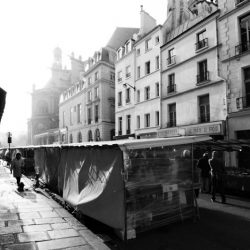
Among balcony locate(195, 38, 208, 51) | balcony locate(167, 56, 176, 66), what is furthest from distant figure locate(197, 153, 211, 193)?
balcony locate(167, 56, 176, 66)

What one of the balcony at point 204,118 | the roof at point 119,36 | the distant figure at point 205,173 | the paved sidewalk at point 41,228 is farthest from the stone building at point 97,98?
the paved sidewalk at point 41,228

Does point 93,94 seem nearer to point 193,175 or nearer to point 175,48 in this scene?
point 175,48

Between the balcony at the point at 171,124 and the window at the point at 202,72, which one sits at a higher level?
the window at the point at 202,72

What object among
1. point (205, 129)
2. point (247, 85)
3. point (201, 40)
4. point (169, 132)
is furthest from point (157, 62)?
point (247, 85)

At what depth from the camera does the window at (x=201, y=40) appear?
19.4m

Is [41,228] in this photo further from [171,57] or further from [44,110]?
[44,110]

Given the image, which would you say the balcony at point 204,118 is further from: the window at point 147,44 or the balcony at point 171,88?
the window at point 147,44

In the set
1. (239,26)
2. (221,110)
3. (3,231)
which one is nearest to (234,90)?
(221,110)

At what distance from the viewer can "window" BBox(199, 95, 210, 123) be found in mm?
19208

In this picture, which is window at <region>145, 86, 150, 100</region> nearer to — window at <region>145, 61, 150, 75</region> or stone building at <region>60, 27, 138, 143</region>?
window at <region>145, 61, 150, 75</region>

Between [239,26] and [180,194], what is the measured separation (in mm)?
14083

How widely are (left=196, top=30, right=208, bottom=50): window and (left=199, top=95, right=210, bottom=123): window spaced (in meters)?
3.87

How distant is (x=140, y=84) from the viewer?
89.2 feet

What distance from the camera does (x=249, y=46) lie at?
16.1 m
